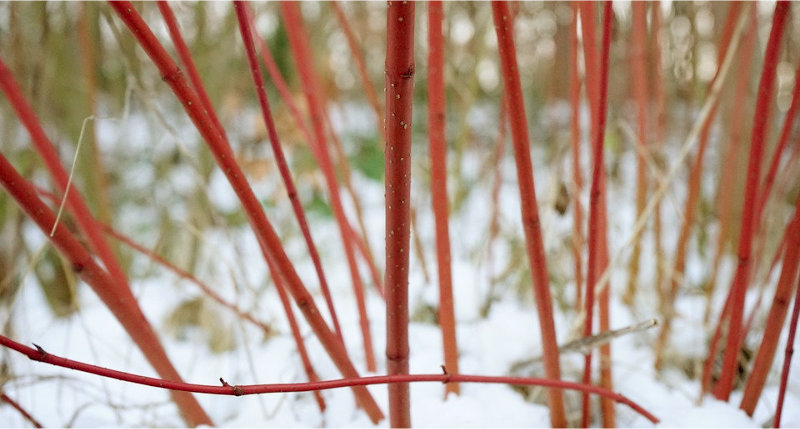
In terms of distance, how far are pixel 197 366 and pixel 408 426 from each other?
612mm

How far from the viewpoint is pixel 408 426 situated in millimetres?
543

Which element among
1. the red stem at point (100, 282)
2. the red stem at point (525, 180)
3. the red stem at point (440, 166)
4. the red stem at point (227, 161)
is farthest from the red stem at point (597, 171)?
the red stem at point (100, 282)

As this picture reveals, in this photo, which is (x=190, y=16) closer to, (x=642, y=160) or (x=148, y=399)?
(x=148, y=399)

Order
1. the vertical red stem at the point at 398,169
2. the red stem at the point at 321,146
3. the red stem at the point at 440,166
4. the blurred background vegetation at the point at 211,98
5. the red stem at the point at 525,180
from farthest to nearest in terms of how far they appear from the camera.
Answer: the blurred background vegetation at the point at 211,98
the red stem at the point at 321,146
the red stem at the point at 440,166
the red stem at the point at 525,180
the vertical red stem at the point at 398,169

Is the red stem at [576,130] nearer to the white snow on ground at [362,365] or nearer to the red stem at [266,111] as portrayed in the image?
the white snow on ground at [362,365]

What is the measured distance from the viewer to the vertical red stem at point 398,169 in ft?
1.12

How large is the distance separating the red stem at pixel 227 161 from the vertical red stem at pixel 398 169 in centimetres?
8

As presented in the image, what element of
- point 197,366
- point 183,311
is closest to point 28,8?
point 183,311

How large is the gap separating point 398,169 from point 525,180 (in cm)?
15

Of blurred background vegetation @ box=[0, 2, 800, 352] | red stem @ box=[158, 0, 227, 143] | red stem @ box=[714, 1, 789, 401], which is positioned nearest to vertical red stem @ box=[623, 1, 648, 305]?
blurred background vegetation @ box=[0, 2, 800, 352]

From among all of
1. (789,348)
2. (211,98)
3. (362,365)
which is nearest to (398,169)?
(789,348)

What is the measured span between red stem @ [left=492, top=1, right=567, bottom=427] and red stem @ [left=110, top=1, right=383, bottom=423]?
0.67ft

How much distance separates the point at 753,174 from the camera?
0.53m

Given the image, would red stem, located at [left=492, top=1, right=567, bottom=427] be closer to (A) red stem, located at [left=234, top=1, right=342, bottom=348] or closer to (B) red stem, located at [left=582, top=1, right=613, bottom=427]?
(B) red stem, located at [left=582, top=1, right=613, bottom=427]
